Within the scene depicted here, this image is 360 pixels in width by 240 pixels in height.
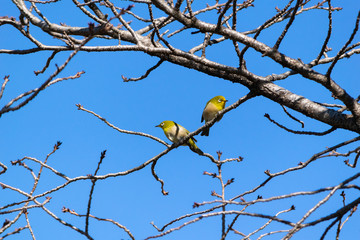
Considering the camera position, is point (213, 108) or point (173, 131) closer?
point (213, 108)

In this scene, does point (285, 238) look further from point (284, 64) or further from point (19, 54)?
point (19, 54)

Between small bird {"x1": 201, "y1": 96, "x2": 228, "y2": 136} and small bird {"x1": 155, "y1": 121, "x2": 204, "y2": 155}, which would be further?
small bird {"x1": 155, "y1": 121, "x2": 204, "y2": 155}

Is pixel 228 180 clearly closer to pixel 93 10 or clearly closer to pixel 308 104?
pixel 308 104

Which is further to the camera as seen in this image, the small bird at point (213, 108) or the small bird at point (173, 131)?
the small bird at point (173, 131)

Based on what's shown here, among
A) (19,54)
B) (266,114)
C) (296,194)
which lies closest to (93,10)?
(19,54)

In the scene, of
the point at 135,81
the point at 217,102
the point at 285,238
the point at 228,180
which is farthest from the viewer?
the point at 217,102

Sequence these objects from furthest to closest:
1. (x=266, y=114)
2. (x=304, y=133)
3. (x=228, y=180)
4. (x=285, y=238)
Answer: (x=228, y=180)
(x=266, y=114)
(x=304, y=133)
(x=285, y=238)

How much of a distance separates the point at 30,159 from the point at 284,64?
2541 mm

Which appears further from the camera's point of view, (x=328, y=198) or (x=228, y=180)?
(x=228, y=180)

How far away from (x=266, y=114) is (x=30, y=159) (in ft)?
7.53

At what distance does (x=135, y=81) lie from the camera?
4.93 m

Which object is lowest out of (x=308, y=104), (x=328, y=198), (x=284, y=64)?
(x=328, y=198)

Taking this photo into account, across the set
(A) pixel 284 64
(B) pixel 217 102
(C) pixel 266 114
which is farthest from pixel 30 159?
(B) pixel 217 102

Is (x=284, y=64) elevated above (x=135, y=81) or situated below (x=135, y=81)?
below
